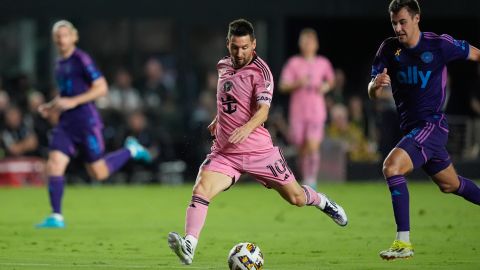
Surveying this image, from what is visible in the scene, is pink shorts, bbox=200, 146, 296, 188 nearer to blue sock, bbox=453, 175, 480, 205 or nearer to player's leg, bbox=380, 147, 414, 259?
player's leg, bbox=380, 147, 414, 259

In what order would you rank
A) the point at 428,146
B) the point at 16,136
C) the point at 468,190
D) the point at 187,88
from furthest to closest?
the point at 187,88 → the point at 16,136 → the point at 468,190 → the point at 428,146

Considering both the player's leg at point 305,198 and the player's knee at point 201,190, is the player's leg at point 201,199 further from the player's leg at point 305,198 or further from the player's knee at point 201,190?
the player's leg at point 305,198

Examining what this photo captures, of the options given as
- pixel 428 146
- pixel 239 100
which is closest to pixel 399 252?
pixel 428 146

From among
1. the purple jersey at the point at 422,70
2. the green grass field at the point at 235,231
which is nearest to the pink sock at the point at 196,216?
the green grass field at the point at 235,231

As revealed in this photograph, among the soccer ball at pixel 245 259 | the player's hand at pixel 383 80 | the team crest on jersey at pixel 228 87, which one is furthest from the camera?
the player's hand at pixel 383 80

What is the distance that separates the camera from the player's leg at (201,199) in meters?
8.74

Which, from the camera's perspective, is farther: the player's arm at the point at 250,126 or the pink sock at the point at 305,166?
the pink sock at the point at 305,166

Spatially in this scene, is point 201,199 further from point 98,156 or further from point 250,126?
point 98,156

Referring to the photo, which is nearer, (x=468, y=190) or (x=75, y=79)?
(x=468, y=190)

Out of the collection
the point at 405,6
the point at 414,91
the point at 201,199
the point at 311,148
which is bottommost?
the point at 311,148

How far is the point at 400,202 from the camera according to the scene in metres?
9.50

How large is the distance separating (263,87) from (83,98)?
4.19 meters

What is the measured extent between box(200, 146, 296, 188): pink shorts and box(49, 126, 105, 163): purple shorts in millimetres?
3917

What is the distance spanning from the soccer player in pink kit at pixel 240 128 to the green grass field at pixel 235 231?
25.6 inches
